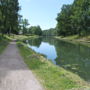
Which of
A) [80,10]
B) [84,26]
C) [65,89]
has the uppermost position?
[80,10]

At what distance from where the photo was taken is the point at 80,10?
5822cm

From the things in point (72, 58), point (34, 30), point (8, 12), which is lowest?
point (72, 58)

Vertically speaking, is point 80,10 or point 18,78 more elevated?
point 80,10

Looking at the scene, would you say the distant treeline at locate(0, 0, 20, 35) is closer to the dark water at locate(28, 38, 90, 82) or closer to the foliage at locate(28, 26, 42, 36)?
the dark water at locate(28, 38, 90, 82)

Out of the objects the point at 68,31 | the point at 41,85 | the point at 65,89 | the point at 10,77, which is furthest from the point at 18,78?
the point at 68,31

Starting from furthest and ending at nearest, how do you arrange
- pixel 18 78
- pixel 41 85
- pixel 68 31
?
pixel 68 31
pixel 18 78
pixel 41 85

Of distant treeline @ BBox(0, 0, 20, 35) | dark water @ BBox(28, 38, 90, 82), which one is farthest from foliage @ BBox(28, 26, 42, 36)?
dark water @ BBox(28, 38, 90, 82)

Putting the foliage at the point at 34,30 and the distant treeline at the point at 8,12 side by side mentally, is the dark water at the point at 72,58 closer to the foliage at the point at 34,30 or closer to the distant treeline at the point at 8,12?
the distant treeline at the point at 8,12

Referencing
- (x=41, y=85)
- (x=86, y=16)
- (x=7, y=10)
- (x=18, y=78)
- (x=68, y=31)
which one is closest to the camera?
(x=41, y=85)

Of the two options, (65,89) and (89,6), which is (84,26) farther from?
(65,89)

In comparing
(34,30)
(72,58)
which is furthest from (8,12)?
(34,30)

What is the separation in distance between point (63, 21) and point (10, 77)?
75716 millimetres

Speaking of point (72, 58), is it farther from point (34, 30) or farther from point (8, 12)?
point (34, 30)

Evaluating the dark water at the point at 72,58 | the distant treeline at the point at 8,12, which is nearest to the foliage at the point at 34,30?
the distant treeline at the point at 8,12
